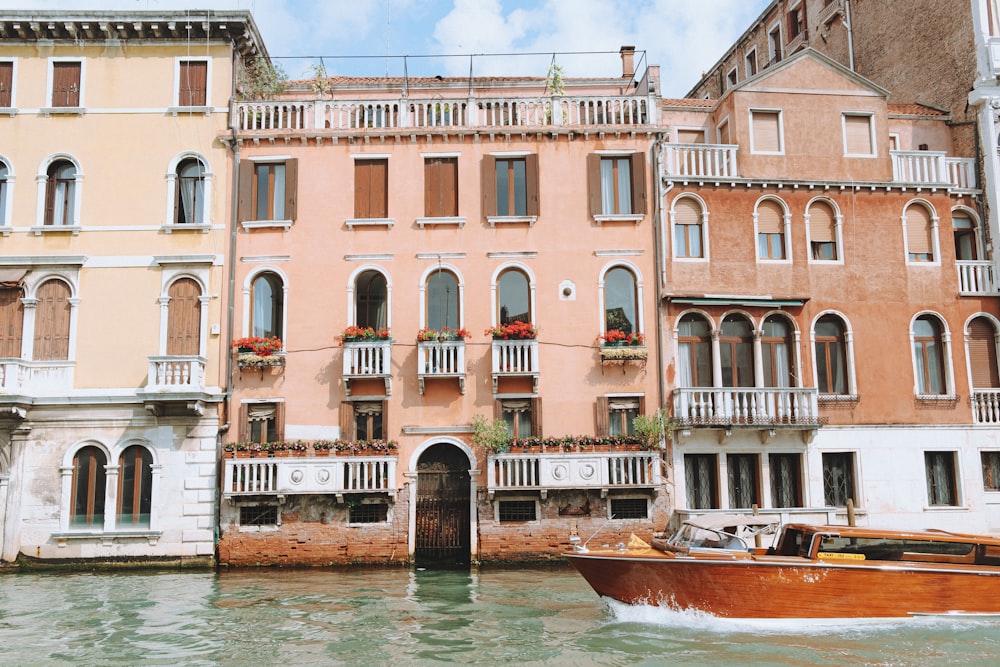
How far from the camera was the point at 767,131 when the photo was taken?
67.6ft

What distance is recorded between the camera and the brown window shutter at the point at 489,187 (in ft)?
65.0

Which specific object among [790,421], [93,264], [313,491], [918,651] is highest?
[93,264]

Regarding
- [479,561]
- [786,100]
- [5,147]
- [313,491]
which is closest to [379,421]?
[313,491]

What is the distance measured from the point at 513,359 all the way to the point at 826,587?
327 inches

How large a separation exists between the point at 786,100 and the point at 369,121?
9.76 metres

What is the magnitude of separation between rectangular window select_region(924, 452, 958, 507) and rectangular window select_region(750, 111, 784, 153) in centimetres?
786

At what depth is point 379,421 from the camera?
1923cm

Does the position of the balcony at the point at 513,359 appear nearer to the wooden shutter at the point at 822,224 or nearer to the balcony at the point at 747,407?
the balcony at the point at 747,407

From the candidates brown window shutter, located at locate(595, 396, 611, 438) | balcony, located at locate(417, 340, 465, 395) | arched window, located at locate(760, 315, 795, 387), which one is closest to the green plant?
balcony, located at locate(417, 340, 465, 395)

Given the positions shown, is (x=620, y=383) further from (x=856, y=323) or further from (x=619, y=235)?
(x=856, y=323)

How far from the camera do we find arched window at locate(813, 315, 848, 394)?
20.1 metres

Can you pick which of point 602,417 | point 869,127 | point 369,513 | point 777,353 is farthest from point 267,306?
point 869,127

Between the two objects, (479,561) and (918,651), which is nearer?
(918,651)

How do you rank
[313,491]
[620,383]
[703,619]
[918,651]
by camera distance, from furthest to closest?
[620,383], [313,491], [703,619], [918,651]
